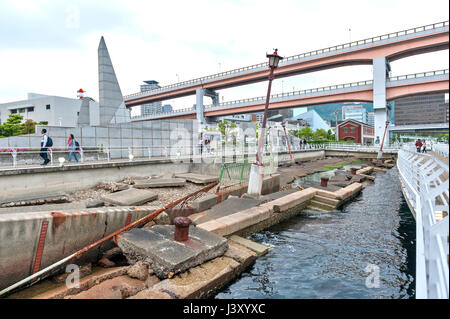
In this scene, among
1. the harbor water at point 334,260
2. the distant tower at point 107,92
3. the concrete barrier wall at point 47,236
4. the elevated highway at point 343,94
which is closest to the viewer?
the concrete barrier wall at point 47,236

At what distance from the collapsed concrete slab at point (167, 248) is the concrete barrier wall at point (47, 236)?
0.87 metres

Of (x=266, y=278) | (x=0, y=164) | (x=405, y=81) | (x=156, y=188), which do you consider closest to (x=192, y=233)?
(x=266, y=278)

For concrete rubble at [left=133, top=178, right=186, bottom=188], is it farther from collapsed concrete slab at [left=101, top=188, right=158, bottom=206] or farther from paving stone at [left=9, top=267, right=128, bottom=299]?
paving stone at [left=9, top=267, right=128, bottom=299]

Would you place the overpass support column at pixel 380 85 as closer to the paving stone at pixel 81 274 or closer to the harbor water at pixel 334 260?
the harbor water at pixel 334 260

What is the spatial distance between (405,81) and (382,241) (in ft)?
150

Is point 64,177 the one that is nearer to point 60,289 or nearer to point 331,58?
point 60,289

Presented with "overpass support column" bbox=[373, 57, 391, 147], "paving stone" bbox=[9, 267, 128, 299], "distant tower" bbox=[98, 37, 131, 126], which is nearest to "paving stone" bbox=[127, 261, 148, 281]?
"paving stone" bbox=[9, 267, 128, 299]

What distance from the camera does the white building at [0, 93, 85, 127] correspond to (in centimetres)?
5447

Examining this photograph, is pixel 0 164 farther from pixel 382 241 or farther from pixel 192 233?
pixel 382 241

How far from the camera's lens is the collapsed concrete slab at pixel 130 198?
8356 mm

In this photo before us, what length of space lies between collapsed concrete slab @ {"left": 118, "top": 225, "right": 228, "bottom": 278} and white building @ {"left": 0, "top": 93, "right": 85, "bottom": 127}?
58.9m

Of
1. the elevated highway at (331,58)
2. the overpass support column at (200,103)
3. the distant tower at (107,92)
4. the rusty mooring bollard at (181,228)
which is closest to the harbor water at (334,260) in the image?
the rusty mooring bollard at (181,228)

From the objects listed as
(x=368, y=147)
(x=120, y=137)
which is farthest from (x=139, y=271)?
(x=368, y=147)

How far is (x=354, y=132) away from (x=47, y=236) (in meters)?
83.4
